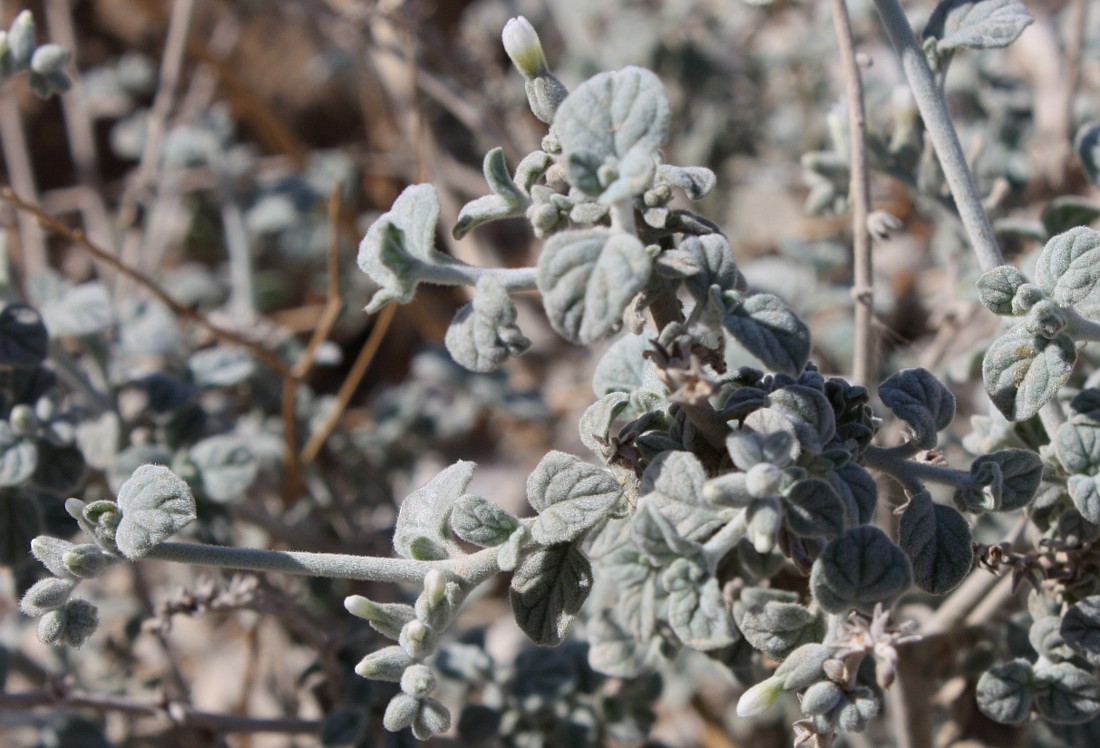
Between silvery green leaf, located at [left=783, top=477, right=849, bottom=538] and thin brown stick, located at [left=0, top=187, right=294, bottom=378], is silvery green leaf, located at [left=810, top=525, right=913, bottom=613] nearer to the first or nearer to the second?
silvery green leaf, located at [left=783, top=477, right=849, bottom=538]

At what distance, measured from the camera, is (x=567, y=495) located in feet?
4.15

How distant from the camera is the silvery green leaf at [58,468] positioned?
1.78 m

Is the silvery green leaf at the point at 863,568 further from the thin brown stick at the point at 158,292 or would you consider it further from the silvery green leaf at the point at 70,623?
the thin brown stick at the point at 158,292

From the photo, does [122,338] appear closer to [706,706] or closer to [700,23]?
[706,706]

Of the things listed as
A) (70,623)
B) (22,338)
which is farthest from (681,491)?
(22,338)

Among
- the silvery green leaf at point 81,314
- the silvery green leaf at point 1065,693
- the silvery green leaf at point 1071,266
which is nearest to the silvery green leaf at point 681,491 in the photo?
the silvery green leaf at point 1071,266

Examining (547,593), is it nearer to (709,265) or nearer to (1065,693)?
(709,265)

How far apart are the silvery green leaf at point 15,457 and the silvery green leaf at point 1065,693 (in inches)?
61.0

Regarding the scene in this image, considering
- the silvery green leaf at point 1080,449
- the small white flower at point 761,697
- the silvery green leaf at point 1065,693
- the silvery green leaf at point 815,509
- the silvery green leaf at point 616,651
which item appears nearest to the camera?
the silvery green leaf at point 815,509

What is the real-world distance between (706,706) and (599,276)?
1696mm

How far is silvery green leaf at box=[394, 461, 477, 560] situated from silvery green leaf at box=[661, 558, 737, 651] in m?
0.28

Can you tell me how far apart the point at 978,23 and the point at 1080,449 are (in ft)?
1.95

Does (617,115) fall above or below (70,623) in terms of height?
above

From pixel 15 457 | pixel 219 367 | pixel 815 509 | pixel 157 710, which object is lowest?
pixel 157 710
